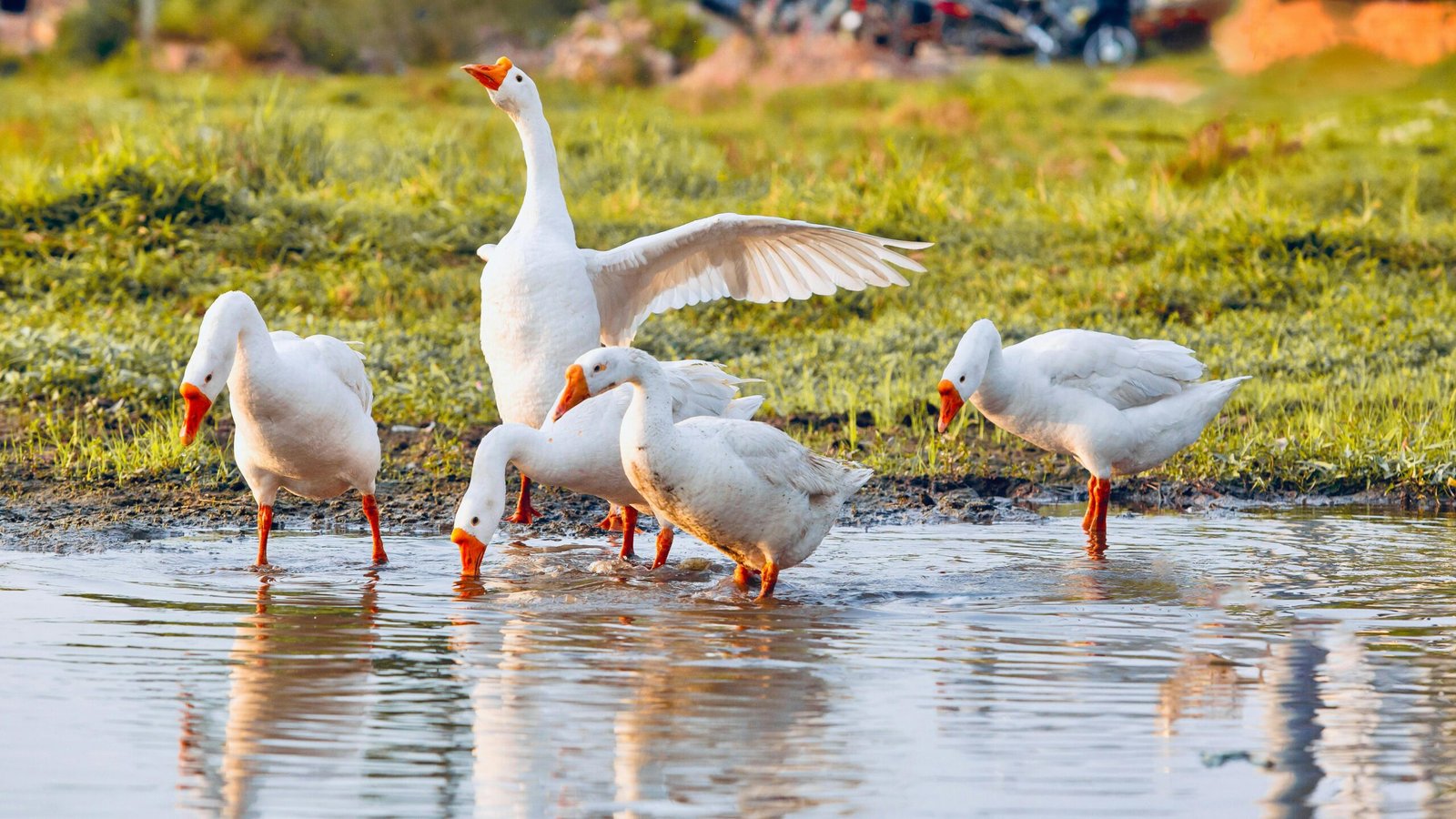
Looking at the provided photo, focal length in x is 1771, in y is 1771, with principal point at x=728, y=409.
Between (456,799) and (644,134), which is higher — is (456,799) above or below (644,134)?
below

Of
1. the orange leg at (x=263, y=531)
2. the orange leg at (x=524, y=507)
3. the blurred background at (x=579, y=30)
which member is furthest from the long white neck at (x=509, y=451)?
the blurred background at (x=579, y=30)

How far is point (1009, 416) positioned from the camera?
706 cm

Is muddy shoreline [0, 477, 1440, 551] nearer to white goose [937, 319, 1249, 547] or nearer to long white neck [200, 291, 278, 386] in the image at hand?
white goose [937, 319, 1249, 547]

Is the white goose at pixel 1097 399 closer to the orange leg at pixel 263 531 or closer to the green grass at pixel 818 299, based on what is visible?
the green grass at pixel 818 299

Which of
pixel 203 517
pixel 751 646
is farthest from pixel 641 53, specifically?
pixel 751 646

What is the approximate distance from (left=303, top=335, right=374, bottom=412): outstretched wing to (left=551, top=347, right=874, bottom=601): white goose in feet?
3.63

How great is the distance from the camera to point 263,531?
247 inches

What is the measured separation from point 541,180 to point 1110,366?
2403 millimetres

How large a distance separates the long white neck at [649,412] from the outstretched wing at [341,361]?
A: 1.31m

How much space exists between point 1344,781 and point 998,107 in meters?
17.4

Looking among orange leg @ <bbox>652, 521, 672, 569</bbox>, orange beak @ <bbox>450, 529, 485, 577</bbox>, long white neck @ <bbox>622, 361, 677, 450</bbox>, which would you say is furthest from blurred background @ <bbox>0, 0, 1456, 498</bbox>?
long white neck @ <bbox>622, 361, 677, 450</bbox>

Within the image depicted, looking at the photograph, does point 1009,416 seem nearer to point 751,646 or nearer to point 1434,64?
point 751,646

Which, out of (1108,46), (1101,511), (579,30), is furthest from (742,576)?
(579,30)

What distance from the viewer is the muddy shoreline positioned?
6.91 meters
